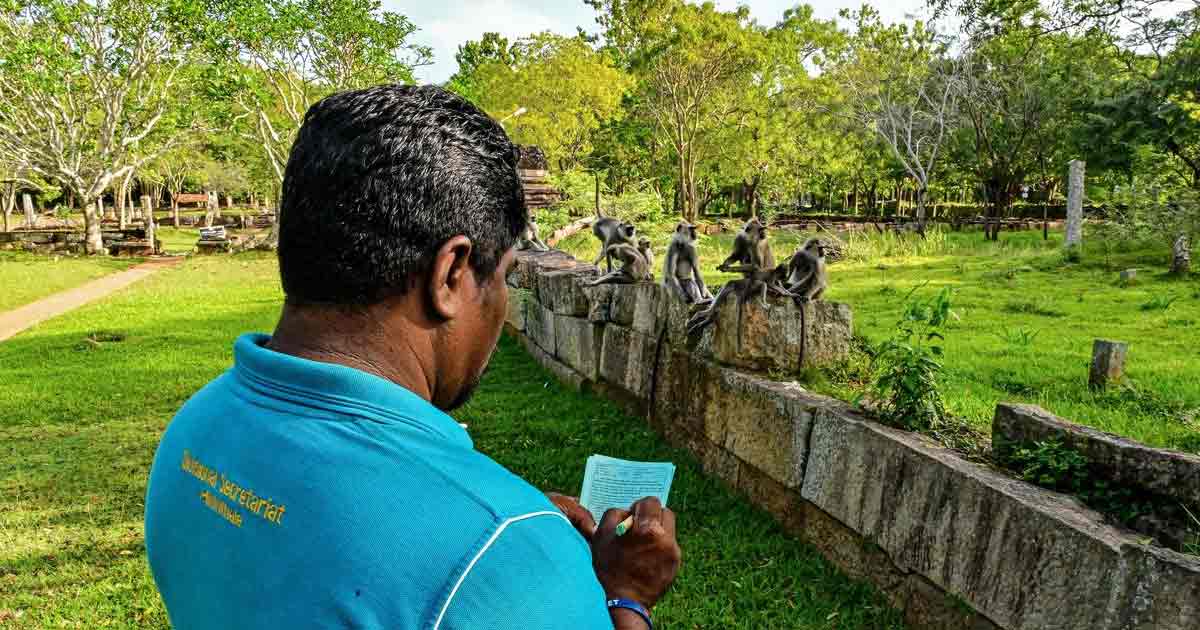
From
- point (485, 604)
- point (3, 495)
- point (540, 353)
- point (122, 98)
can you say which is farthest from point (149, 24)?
point (485, 604)

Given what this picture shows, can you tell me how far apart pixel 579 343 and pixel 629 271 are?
928mm

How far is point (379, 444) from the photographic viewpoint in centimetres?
101

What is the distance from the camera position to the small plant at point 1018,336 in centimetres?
625

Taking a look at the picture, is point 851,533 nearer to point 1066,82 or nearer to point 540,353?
point 540,353

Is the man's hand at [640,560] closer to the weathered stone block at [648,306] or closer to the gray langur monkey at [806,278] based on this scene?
the gray langur monkey at [806,278]

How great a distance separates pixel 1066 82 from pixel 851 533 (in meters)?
28.9

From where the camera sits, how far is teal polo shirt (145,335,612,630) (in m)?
0.94

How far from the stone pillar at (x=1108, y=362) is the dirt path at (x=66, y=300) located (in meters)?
13.5

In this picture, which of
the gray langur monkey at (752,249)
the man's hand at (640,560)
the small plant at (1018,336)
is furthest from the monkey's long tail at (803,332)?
the man's hand at (640,560)

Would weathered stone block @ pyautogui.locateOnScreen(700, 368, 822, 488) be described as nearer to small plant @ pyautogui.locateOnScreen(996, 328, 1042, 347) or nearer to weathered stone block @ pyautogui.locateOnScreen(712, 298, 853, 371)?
weathered stone block @ pyautogui.locateOnScreen(712, 298, 853, 371)

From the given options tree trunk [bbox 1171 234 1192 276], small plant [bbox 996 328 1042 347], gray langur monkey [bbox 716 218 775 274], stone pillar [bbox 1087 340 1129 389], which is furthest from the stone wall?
tree trunk [bbox 1171 234 1192 276]

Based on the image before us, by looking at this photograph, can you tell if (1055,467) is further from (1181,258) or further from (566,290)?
(1181,258)

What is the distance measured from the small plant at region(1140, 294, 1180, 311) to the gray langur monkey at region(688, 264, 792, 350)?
4.53 meters

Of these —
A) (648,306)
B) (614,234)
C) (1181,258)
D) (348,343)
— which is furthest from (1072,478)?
(1181,258)
